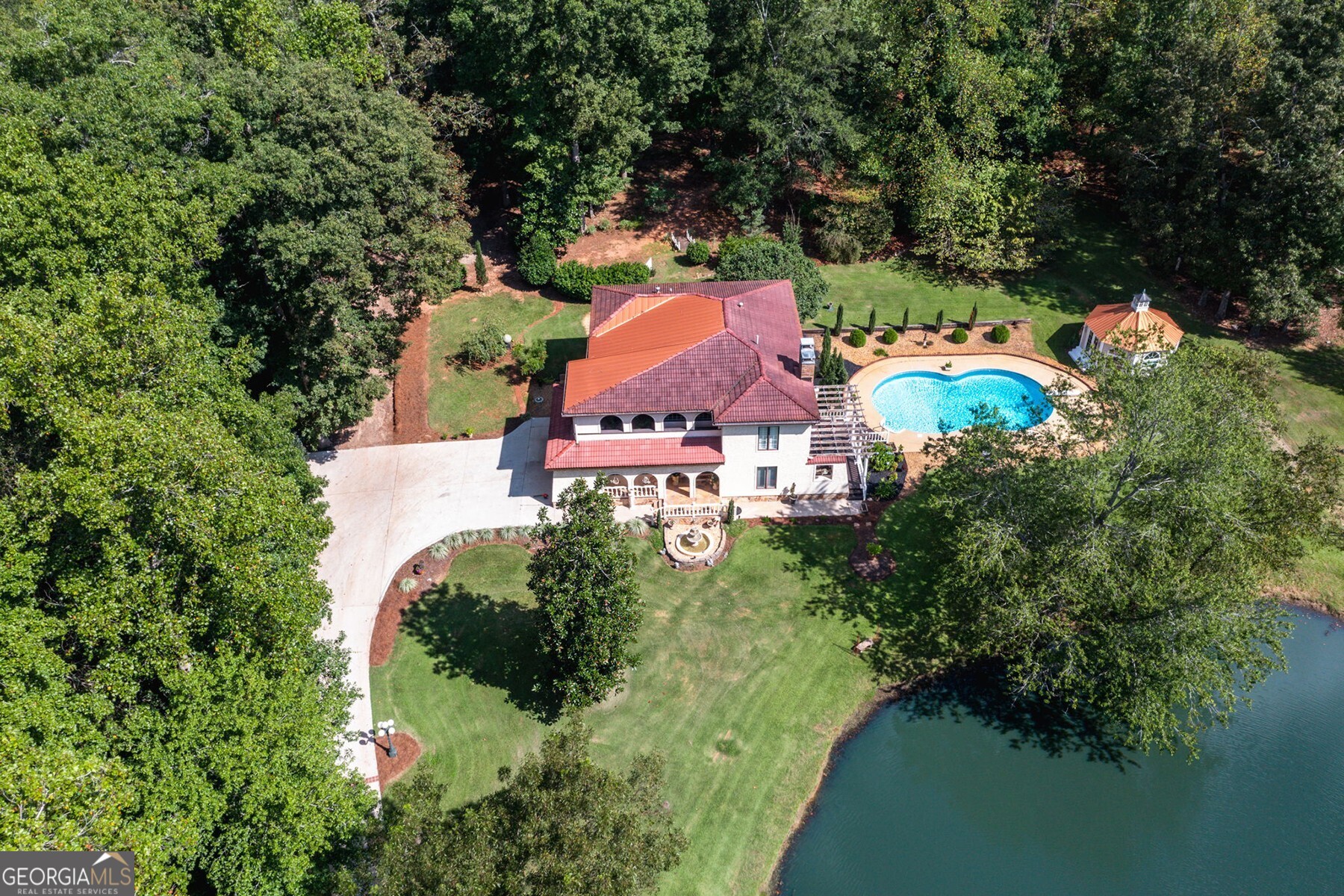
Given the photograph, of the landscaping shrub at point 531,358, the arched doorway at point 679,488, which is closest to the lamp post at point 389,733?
the arched doorway at point 679,488

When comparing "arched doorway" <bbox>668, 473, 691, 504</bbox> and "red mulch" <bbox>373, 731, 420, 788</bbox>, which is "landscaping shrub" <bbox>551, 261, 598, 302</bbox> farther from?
"red mulch" <bbox>373, 731, 420, 788</bbox>

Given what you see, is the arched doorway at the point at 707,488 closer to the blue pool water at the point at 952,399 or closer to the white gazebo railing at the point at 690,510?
the white gazebo railing at the point at 690,510

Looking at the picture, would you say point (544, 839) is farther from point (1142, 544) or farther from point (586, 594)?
point (1142, 544)

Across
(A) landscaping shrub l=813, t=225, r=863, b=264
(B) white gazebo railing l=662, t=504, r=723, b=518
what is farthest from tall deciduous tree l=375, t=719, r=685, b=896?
(A) landscaping shrub l=813, t=225, r=863, b=264

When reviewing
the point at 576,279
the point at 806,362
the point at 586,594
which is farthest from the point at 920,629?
the point at 576,279

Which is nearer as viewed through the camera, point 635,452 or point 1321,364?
point 635,452
